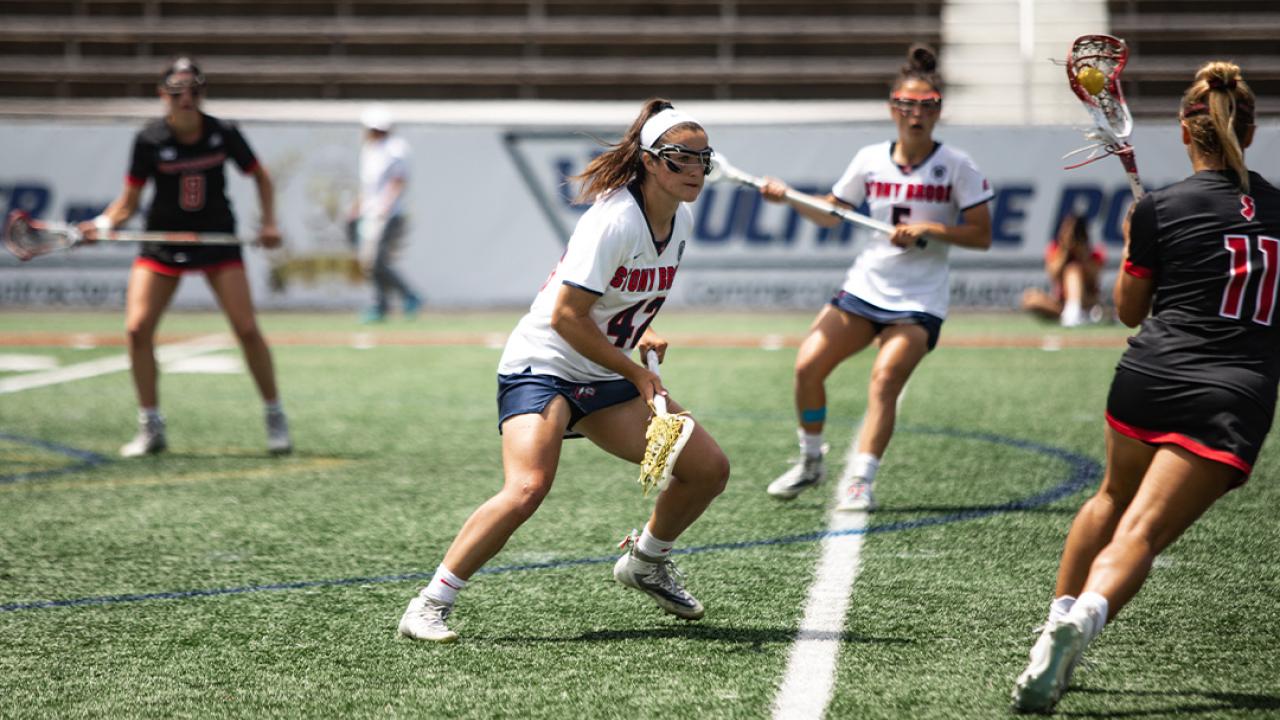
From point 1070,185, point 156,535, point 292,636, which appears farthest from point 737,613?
point 1070,185

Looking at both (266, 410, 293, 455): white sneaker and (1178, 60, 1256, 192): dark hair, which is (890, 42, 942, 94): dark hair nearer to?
(1178, 60, 1256, 192): dark hair

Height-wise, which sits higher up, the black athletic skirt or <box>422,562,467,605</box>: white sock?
the black athletic skirt

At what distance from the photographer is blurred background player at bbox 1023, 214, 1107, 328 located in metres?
15.6

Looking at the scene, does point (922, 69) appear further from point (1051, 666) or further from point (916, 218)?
point (1051, 666)

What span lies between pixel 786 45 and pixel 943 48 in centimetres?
227

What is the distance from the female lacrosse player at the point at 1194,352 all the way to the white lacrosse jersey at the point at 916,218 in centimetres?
290

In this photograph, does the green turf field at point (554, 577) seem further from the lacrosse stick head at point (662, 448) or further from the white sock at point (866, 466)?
the lacrosse stick head at point (662, 448)

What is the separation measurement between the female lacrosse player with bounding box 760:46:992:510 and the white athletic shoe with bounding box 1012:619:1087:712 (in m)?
2.89

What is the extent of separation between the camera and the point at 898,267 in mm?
6824

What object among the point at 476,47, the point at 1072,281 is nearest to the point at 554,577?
the point at 1072,281

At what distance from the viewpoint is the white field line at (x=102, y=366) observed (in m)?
11.4

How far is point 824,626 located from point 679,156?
5.16 feet

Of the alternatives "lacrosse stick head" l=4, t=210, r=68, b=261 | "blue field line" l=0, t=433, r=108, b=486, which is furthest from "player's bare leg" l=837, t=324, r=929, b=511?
"lacrosse stick head" l=4, t=210, r=68, b=261

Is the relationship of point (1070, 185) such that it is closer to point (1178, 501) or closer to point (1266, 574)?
point (1266, 574)
